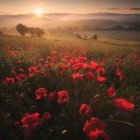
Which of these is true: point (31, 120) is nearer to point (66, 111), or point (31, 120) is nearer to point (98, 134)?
point (98, 134)

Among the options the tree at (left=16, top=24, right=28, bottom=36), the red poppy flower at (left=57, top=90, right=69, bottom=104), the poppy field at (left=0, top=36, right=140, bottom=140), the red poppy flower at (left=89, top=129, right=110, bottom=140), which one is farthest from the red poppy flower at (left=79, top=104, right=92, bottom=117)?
the tree at (left=16, top=24, right=28, bottom=36)

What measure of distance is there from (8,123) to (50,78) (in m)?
1.20

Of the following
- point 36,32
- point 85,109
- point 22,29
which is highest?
point 85,109

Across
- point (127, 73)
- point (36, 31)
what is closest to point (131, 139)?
point (127, 73)

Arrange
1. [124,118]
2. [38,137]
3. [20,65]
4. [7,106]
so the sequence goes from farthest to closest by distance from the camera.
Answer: [20,65] < [7,106] < [124,118] < [38,137]

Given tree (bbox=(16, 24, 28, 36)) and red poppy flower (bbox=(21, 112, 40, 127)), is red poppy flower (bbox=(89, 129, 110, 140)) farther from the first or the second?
tree (bbox=(16, 24, 28, 36))

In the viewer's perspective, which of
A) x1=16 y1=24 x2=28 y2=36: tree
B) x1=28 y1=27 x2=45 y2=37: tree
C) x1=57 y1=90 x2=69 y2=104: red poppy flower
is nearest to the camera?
x1=57 y1=90 x2=69 y2=104: red poppy flower

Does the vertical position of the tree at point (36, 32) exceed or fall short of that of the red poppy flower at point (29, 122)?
it falls short

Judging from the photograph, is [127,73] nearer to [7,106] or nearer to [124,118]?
[124,118]

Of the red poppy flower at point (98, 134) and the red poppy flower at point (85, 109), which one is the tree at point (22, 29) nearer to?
the red poppy flower at point (85, 109)

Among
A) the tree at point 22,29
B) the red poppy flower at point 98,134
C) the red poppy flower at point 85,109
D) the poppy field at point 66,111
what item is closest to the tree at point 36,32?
the tree at point 22,29

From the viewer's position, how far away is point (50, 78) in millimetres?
3324

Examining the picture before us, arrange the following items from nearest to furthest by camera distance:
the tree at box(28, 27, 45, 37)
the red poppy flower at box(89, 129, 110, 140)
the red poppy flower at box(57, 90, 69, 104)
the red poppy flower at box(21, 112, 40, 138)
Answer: the red poppy flower at box(89, 129, 110, 140) → the red poppy flower at box(21, 112, 40, 138) → the red poppy flower at box(57, 90, 69, 104) → the tree at box(28, 27, 45, 37)

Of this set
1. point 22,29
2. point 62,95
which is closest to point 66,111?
point 62,95
